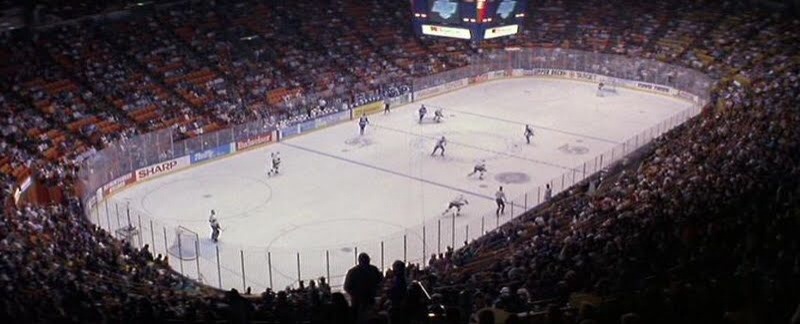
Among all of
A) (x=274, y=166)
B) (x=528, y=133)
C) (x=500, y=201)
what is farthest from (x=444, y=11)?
(x=500, y=201)

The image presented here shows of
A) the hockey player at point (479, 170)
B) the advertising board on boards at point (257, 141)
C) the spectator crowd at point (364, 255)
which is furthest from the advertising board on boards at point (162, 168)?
the hockey player at point (479, 170)

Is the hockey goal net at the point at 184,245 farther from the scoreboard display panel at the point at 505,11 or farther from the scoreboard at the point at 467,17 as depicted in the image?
the scoreboard display panel at the point at 505,11

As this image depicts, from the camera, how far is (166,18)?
4625cm

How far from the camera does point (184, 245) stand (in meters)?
24.8

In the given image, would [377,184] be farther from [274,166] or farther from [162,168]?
[162,168]

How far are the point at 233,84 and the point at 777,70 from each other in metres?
24.4

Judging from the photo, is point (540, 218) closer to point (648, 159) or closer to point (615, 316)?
point (648, 159)

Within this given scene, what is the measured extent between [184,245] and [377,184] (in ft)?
28.3

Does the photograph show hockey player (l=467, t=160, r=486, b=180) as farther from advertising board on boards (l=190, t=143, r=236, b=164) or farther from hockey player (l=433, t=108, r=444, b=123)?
advertising board on boards (l=190, t=143, r=236, b=164)

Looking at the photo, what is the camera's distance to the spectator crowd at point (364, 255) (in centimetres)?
1008

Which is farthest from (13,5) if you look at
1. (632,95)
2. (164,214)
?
(632,95)

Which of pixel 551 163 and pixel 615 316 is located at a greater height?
pixel 615 316

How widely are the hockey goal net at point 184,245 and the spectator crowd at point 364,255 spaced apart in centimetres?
157

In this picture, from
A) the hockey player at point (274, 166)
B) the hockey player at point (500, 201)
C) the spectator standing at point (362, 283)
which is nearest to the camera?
the spectator standing at point (362, 283)
